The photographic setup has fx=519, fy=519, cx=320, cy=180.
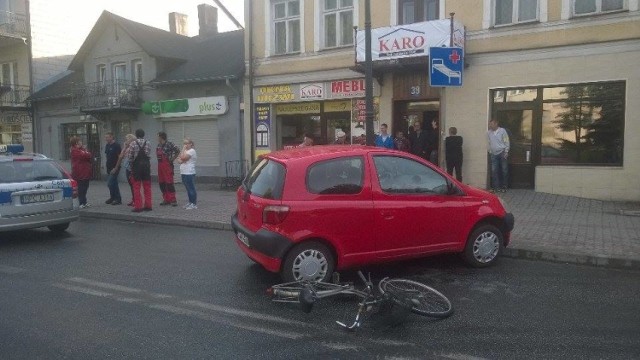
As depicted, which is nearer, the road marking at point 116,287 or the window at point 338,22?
the road marking at point 116,287

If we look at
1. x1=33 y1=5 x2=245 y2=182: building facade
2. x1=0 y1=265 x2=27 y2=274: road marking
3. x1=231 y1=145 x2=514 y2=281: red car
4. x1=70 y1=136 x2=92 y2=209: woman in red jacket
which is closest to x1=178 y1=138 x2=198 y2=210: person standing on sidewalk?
x1=70 y1=136 x2=92 y2=209: woman in red jacket

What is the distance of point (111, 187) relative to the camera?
13.1m

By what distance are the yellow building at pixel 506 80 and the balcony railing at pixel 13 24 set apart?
1466 cm

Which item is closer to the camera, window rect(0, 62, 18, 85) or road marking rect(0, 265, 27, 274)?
road marking rect(0, 265, 27, 274)

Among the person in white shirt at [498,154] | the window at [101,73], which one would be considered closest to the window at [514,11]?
the person in white shirt at [498,154]

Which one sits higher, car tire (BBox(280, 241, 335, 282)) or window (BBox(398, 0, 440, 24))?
window (BBox(398, 0, 440, 24))

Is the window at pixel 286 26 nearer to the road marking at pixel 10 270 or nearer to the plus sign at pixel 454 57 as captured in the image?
the plus sign at pixel 454 57

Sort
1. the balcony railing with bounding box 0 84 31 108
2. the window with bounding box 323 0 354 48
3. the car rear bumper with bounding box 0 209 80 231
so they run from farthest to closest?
the balcony railing with bounding box 0 84 31 108, the window with bounding box 323 0 354 48, the car rear bumper with bounding box 0 209 80 231

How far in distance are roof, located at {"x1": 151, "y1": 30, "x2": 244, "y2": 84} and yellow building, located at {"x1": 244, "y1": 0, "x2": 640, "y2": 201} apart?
9.53 feet

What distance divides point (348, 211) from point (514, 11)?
32.0 feet

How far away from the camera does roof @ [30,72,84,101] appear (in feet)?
74.4

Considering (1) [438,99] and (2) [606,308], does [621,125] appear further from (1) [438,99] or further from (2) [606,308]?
(2) [606,308]

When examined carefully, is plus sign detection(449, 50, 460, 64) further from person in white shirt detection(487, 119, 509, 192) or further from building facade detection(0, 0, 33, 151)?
building facade detection(0, 0, 33, 151)

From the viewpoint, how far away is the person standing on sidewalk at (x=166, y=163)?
470 inches
